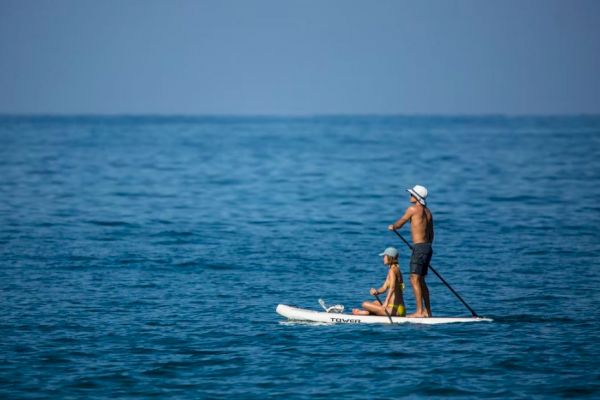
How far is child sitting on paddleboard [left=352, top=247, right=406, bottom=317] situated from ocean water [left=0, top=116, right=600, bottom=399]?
39cm

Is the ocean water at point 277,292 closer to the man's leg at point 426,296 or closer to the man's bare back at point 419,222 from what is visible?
the man's leg at point 426,296

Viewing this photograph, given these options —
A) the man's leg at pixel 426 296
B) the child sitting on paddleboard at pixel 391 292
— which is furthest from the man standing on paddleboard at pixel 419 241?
the child sitting on paddleboard at pixel 391 292

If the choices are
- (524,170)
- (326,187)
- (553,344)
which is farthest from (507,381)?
(524,170)

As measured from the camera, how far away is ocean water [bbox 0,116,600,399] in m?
15.1

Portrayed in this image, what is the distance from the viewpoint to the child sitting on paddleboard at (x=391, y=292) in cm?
1783

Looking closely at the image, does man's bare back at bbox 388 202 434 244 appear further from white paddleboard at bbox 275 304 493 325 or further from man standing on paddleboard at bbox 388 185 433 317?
white paddleboard at bbox 275 304 493 325

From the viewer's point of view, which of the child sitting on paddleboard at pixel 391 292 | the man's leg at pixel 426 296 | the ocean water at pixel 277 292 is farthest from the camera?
the man's leg at pixel 426 296

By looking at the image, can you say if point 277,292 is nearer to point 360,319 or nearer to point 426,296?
point 360,319

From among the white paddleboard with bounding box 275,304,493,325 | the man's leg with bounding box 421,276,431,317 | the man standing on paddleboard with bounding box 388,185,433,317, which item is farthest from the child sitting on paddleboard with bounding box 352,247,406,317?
the man's leg with bounding box 421,276,431,317

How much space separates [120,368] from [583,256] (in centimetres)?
1629

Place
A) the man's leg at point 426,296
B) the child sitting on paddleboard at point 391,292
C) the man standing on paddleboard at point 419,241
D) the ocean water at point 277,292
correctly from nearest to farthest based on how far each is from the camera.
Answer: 1. the ocean water at point 277,292
2. the child sitting on paddleboard at point 391,292
3. the man standing on paddleboard at point 419,241
4. the man's leg at point 426,296

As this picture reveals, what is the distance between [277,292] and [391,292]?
469 cm

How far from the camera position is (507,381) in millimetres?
14891

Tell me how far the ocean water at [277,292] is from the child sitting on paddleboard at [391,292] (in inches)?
15.3
